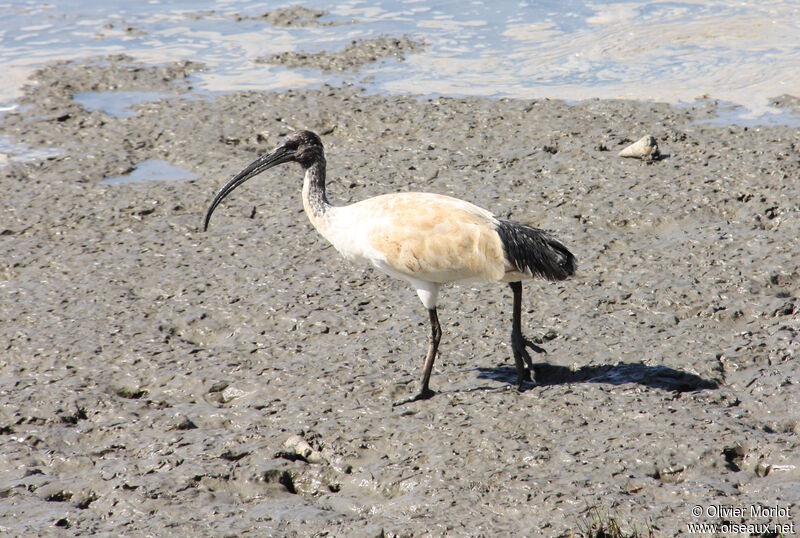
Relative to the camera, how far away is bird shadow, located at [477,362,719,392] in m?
6.09

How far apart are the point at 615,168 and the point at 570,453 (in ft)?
14.4

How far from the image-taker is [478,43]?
43.3 ft

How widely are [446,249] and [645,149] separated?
12.6ft

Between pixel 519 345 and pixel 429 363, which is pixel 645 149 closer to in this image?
pixel 519 345

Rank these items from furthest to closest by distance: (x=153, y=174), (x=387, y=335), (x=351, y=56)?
(x=351, y=56), (x=153, y=174), (x=387, y=335)

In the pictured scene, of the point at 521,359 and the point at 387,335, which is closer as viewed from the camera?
the point at 521,359

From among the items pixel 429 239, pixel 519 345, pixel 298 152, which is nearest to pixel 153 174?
pixel 298 152

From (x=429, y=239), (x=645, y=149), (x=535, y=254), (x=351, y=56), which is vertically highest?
(x=351, y=56)

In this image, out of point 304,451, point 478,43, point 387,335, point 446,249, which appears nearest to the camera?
point 304,451

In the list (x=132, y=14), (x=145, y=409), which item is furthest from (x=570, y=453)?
(x=132, y=14)

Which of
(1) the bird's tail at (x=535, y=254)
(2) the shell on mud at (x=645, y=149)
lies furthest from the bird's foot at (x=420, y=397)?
(2) the shell on mud at (x=645, y=149)

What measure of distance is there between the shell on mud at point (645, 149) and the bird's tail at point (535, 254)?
342 cm

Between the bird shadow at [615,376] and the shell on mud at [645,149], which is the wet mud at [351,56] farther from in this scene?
the bird shadow at [615,376]

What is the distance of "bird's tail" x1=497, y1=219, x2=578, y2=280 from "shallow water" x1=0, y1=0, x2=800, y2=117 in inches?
203
